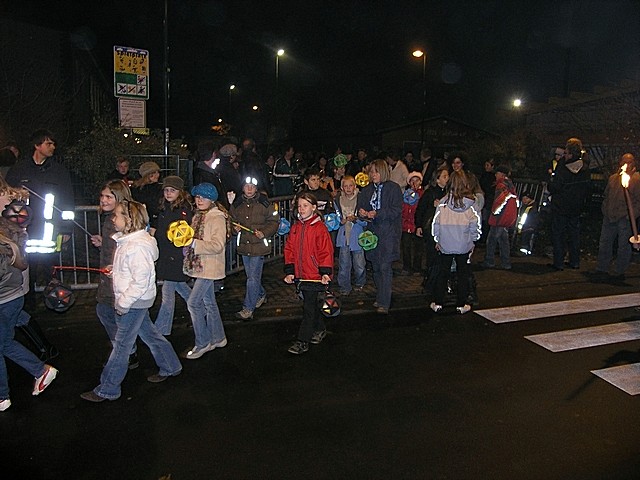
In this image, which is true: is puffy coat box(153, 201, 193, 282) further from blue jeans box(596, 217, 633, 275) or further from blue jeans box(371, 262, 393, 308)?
blue jeans box(596, 217, 633, 275)

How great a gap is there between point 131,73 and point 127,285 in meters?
A: 7.42

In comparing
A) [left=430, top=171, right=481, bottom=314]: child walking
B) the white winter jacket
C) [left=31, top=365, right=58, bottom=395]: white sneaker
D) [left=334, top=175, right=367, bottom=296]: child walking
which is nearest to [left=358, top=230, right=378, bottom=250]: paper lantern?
[left=334, top=175, right=367, bottom=296]: child walking

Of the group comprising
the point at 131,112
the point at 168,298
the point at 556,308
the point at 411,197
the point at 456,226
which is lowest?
the point at 556,308

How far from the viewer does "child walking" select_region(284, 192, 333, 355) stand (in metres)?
6.55

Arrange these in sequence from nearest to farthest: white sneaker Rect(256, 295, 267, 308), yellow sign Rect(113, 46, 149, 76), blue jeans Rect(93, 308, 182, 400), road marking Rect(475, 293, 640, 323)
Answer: blue jeans Rect(93, 308, 182, 400)
road marking Rect(475, 293, 640, 323)
white sneaker Rect(256, 295, 267, 308)
yellow sign Rect(113, 46, 149, 76)

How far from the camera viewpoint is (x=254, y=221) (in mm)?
7609

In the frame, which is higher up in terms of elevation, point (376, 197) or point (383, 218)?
point (376, 197)

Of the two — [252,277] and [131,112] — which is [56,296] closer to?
[252,277]

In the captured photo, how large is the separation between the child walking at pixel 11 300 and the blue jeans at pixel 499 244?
8.01 meters

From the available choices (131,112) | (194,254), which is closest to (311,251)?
(194,254)

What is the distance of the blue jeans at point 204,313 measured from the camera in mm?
6285

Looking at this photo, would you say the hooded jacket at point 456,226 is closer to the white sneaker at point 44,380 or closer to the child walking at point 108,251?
the child walking at point 108,251

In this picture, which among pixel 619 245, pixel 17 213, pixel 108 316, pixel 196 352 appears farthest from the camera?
pixel 619 245

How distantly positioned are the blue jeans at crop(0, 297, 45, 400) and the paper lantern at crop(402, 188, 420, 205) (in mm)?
6773
